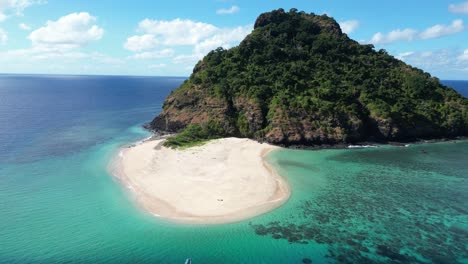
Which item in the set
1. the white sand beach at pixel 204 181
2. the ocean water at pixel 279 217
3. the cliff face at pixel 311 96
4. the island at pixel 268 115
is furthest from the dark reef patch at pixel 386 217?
the cliff face at pixel 311 96

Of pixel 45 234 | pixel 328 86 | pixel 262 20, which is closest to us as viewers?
pixel 45 234

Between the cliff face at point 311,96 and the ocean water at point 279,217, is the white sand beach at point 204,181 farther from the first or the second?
the cliff face at point 311,96

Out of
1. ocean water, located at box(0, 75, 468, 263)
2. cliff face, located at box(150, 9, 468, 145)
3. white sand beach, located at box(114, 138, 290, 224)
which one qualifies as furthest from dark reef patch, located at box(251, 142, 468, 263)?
cliff face, located at box(150, 9, 468, 145)

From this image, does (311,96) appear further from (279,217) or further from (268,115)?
(279,217)

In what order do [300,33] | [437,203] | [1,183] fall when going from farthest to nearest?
[300,33]
[1,183]
[437,203]

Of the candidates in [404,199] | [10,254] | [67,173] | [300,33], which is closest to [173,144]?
[67,173]

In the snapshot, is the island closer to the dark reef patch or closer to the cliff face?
the cliff face

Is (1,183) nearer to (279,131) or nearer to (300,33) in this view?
(279,131)
